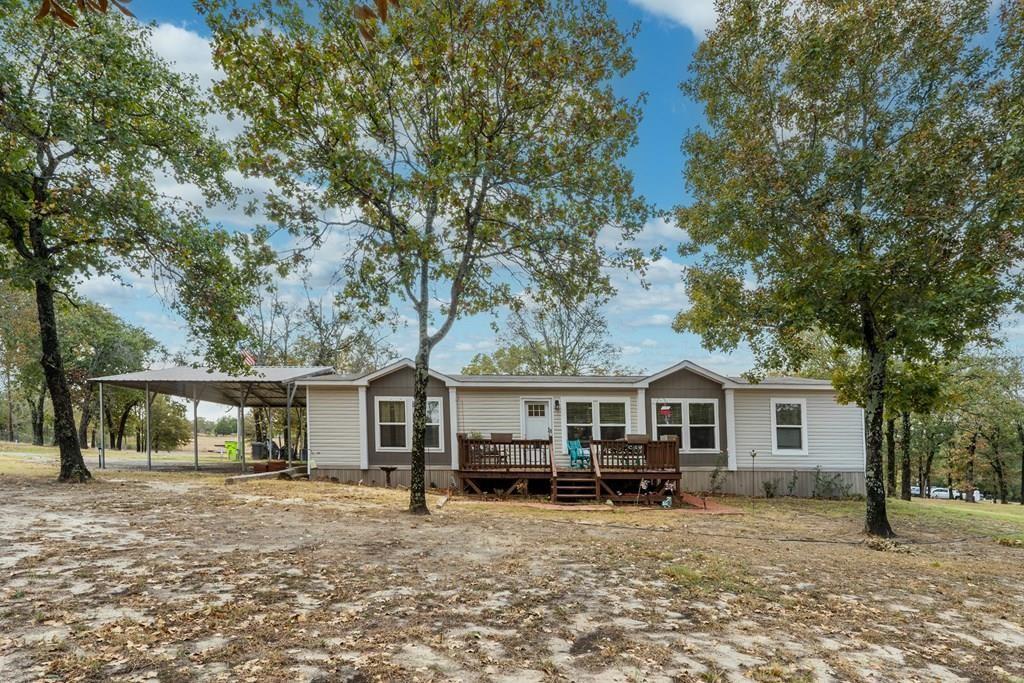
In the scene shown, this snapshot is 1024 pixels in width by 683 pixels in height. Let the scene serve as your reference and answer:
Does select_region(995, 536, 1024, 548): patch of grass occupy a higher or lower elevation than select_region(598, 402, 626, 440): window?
lower

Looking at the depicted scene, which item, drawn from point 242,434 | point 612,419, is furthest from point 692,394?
point 242,434

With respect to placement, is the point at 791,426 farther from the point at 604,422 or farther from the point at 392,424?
the point at 392,424

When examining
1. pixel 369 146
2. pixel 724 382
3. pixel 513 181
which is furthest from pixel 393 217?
pixel 724 382

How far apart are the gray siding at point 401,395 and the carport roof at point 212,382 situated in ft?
6.73

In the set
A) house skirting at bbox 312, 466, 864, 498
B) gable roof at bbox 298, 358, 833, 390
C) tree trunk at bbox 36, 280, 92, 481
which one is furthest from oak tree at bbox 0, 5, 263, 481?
house skirting at bbox 312, 466, 864, 498

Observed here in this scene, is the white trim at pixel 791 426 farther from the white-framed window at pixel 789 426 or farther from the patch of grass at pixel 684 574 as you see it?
the patch of grass at pixel 684 574

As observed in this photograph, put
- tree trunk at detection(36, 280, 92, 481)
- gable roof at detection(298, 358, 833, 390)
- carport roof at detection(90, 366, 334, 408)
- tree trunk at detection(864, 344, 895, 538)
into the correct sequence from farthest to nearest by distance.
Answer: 1. gable roof at detection(298, 358, 833, 390)
2. carport roof at detection(90, 366, 334, 408)
3. tree trunk at detection(36, 280, 92, 481)
4. tree trunk at detection(864, 344, 895, 538)

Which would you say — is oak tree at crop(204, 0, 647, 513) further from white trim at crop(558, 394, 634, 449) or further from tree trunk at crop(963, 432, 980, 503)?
tree trunk at crop(963, 432, 980, 503)

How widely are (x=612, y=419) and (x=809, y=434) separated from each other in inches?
215

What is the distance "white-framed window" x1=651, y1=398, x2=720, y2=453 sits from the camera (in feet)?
53.6

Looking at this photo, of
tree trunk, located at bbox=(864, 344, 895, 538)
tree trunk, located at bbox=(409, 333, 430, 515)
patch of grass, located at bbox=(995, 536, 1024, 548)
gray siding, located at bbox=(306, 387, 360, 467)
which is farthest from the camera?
gray siding, located at bbox=(306, 387, 360, 467)

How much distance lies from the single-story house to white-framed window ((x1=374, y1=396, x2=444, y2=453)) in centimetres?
3

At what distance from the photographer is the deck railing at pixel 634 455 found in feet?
46.3

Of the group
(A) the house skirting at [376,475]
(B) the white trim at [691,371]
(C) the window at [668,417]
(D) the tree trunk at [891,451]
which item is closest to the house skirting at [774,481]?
(C) the window at [668,417]
